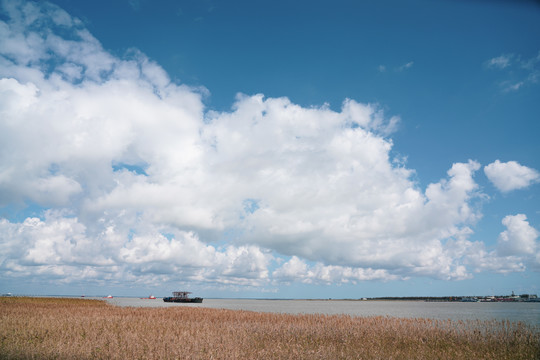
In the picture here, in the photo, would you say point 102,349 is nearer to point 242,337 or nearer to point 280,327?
point 242,337

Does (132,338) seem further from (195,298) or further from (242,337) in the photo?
(195,298)

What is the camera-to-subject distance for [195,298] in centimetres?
12812

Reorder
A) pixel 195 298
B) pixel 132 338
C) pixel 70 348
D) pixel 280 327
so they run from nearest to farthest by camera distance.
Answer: pixel 70 348 → pixel 132 338 → pixel 280 327 → pixel 195 298

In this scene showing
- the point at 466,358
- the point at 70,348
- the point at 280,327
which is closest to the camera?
the point at 70,348

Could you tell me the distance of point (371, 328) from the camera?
22.7 metres

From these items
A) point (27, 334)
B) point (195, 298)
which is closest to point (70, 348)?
point (27, 334)

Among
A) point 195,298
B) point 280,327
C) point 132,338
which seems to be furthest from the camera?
point 195,298

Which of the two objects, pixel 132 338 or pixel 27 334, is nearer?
pixel 132 338

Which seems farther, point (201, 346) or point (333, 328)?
point (333, 328)

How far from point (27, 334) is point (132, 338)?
248 inches

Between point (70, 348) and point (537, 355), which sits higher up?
point (70, 348)

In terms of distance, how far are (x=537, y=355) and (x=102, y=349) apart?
20021 millimetres

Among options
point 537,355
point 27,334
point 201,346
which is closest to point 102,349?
point 201,346

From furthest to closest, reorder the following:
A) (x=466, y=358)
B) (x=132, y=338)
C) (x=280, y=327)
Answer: (x=280, y=327) < (x=132, y=338) < (x=466, y=358)
